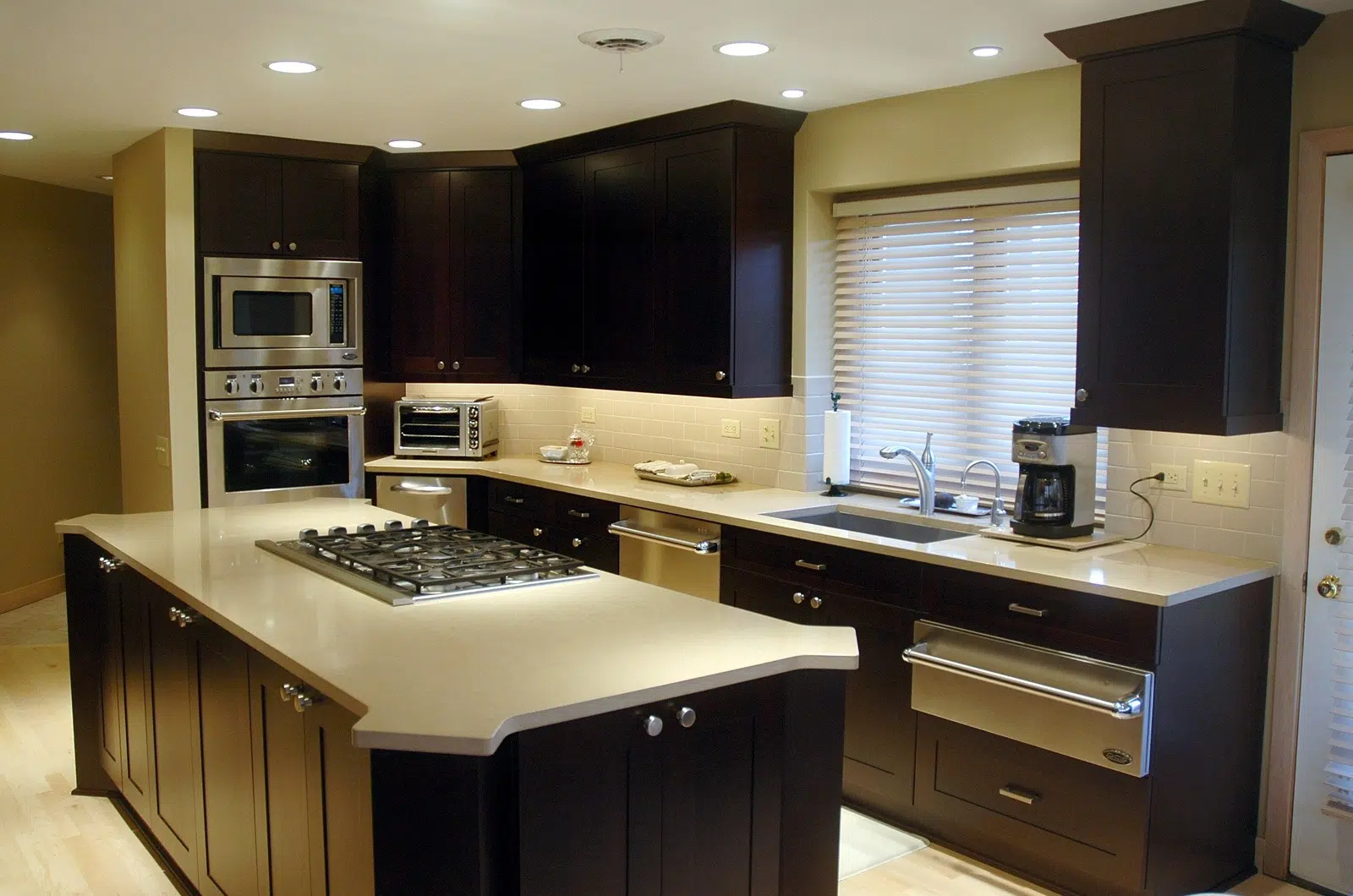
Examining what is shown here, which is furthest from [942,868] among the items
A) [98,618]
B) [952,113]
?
[98,618]

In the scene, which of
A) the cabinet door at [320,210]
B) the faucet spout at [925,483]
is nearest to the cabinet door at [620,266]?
the cabinet door at [320,210]

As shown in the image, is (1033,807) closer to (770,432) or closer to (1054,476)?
(1054,476)

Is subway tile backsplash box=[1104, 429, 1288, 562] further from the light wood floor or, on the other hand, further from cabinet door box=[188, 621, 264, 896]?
cabinet door box=[188, 621, 264, 896]

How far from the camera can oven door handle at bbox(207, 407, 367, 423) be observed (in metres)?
5.27

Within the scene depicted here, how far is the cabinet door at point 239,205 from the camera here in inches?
204

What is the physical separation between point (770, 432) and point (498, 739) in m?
3.12

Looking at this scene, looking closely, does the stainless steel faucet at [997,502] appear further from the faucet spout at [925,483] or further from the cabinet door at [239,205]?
the cabinet door at [239,205]

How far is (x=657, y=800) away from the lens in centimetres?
217

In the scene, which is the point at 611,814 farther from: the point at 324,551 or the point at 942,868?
the point at 942,868

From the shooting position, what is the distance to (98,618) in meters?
3.82

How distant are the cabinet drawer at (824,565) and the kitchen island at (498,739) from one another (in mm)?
1012

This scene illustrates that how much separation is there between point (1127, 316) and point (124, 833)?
3.45 m

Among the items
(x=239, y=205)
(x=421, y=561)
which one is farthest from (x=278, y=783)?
(x=239, y=205)

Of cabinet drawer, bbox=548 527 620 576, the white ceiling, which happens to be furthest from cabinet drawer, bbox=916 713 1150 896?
the white ceiling
